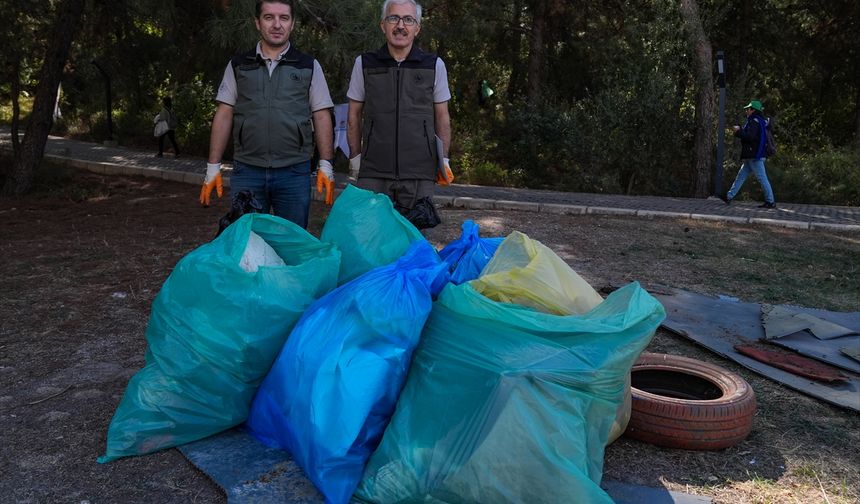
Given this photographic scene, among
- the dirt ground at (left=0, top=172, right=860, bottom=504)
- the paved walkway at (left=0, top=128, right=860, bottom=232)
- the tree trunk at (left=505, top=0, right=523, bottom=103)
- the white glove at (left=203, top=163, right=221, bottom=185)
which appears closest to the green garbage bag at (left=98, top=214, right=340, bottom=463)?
the dirt ground at (left=0, top=172, right=860, bottom=504)

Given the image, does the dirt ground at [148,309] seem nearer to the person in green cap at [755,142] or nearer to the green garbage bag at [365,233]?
the green garbage bag at [365,233]


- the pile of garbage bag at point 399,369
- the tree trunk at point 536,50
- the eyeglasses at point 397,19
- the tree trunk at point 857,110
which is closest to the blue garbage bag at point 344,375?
the pile of garbage bag at point 399,369

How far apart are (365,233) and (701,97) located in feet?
38.2

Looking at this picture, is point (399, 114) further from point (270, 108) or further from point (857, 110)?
point (857, 110)

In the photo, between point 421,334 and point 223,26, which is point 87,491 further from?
point 223,26

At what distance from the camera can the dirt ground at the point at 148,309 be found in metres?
2.75

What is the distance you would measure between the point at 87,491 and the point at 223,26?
15.7ft

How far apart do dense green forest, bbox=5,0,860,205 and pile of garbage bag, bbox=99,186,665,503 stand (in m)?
6.65

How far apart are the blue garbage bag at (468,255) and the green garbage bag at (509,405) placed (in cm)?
56

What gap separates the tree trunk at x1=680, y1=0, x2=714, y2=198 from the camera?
13438 millimetres

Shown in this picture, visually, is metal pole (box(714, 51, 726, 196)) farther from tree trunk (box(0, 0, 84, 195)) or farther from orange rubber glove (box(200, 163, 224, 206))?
orange rubber glove (box(200, 163, 224, 206))

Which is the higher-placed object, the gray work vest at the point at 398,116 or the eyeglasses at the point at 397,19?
the eyeglasses at the point at 397,19

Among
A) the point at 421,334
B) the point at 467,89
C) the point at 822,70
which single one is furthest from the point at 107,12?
the point at 822,70

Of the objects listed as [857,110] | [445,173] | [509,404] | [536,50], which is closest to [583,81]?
[536,50]
